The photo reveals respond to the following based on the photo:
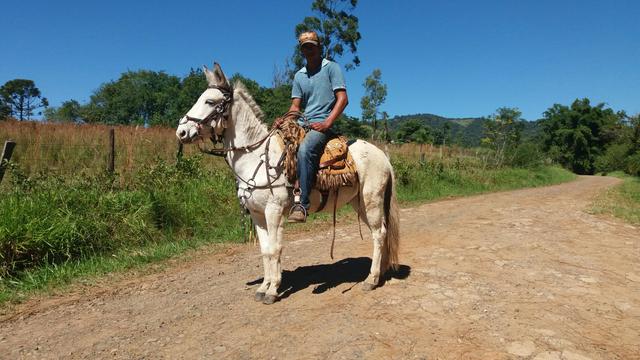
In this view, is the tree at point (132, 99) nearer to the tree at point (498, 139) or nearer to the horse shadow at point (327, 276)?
the tree at point (498, 139)

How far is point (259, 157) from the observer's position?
3848mm

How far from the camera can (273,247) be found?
151 inches

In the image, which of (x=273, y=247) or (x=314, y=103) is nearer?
(x=273, y=247)

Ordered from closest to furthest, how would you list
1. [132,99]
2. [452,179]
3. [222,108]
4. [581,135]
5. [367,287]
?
[222,108]
[367,287]
[452,179]
[581,135]
[132,99]

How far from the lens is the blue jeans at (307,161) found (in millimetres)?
3748

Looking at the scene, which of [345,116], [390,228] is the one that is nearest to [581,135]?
[345,116]

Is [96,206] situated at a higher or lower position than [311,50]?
lower

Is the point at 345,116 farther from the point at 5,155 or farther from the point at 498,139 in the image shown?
the point at 5,155

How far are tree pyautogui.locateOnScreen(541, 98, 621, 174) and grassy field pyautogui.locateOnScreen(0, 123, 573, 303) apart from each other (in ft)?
153

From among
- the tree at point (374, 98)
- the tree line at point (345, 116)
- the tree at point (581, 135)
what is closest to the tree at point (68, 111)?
the tree line at point (345, 116)

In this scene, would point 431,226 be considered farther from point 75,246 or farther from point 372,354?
point 75,246

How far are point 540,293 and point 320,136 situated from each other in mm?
2705

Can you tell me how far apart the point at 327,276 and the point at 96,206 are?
3.84 m

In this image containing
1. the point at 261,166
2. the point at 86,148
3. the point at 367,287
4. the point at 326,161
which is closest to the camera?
the point at 261,166
